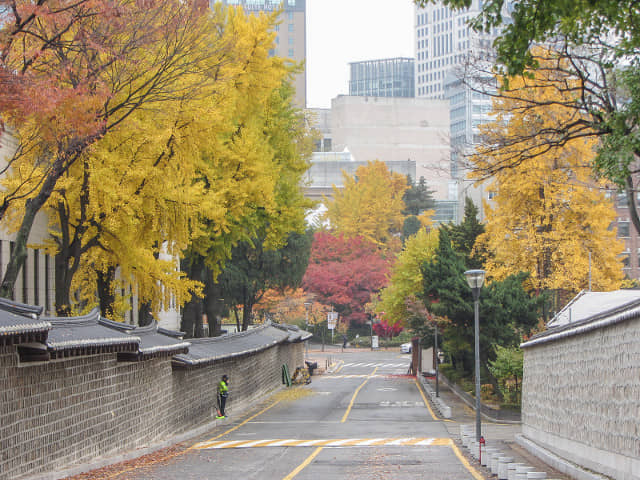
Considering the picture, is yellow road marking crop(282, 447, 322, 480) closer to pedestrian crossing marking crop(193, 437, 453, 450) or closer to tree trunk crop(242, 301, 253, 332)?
pedestrian crossing marking crop(193, 437, 453, 450)

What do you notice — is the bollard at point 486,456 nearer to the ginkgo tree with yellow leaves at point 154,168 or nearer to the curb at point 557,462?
the curb at point 557,462

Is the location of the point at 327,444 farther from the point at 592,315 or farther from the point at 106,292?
the point at 592,315

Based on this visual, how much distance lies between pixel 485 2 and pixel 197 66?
1180 cm

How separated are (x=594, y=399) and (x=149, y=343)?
11944 mm

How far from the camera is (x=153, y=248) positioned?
2775 centimetres

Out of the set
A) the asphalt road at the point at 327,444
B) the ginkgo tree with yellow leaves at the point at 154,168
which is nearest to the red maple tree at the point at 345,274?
the asphalt road at the point at 327,444

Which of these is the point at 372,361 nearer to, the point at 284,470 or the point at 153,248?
the point at 153,248

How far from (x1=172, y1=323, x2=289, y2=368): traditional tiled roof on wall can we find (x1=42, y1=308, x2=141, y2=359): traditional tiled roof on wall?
6129 millimetres

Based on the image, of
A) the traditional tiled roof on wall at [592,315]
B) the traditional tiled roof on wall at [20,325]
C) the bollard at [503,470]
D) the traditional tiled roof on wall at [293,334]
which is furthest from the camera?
the traditional tiled roof on wall at [293,334]

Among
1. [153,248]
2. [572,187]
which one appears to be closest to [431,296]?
[572,187]

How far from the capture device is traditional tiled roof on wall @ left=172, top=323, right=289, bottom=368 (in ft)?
87.4

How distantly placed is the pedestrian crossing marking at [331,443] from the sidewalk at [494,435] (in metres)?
1.06

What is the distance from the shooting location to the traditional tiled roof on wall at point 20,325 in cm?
1280

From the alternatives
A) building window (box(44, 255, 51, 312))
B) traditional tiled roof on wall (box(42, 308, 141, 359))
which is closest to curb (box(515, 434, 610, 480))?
traditional tiled roof on wall (box(42, 308, 141, 359))
